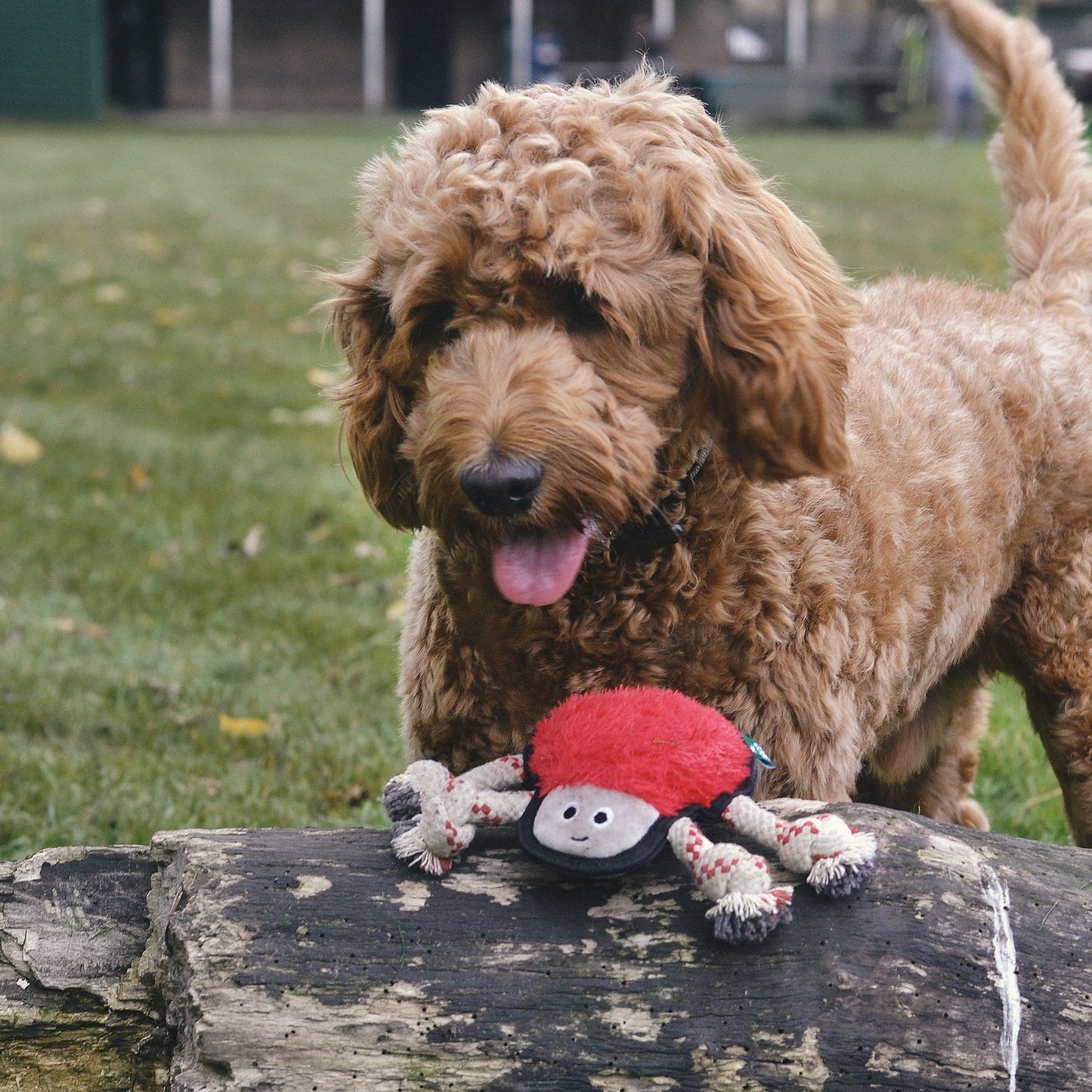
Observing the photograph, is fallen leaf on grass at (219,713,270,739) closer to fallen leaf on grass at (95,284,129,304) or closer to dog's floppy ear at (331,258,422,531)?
dog's floppy ear at (331,258,422,531)

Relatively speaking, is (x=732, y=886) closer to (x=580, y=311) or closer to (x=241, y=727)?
(x=580, y=311)

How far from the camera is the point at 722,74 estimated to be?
→ 123 feet

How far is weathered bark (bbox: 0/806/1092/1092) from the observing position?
84.0 inches

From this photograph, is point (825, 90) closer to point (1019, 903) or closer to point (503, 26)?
point (503, 26)

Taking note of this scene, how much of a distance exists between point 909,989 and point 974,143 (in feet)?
93.6

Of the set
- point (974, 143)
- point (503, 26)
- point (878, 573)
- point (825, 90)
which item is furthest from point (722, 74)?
point (878, 573)

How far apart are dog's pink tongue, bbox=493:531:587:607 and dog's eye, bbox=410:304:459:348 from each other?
1.53ft

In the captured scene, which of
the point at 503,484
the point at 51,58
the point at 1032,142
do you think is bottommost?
the point at 503,484

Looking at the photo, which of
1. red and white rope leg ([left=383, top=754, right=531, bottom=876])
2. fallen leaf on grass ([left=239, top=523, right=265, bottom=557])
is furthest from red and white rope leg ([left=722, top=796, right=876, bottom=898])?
fallen leaf on grass ([left=239, top=523, right=265, bottom=557])

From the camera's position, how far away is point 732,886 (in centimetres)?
221

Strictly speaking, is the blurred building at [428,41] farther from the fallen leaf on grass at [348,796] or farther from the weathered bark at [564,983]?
the weathered bark at [564,983]

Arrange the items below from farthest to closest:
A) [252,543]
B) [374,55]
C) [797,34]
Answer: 1. [797,34]
2. [374,55]
3. [252,543]

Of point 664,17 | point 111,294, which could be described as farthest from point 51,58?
point 111,294

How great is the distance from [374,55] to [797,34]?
1275 cm
